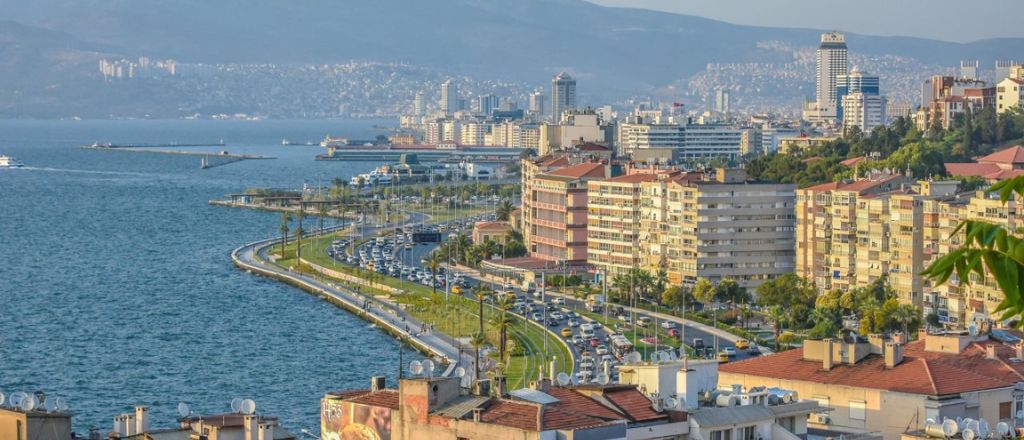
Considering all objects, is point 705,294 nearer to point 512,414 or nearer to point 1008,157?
point 1008,157

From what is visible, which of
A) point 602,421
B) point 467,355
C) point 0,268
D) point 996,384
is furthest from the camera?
point 0,268

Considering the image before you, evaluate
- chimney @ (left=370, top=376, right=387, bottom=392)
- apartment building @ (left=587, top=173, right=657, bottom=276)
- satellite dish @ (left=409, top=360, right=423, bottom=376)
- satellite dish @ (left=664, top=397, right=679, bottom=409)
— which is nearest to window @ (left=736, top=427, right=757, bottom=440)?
satellite dish @ (left=664, top=397, right=679, bottom=409)

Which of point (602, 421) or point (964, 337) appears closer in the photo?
point (602, 421)

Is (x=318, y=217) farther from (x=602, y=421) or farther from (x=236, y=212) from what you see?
(x=602, y=421)

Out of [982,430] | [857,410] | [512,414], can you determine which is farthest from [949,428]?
[857,410]

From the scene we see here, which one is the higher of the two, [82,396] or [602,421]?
[602,421]

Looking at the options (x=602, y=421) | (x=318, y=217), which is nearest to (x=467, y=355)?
(x=602, y=421)
